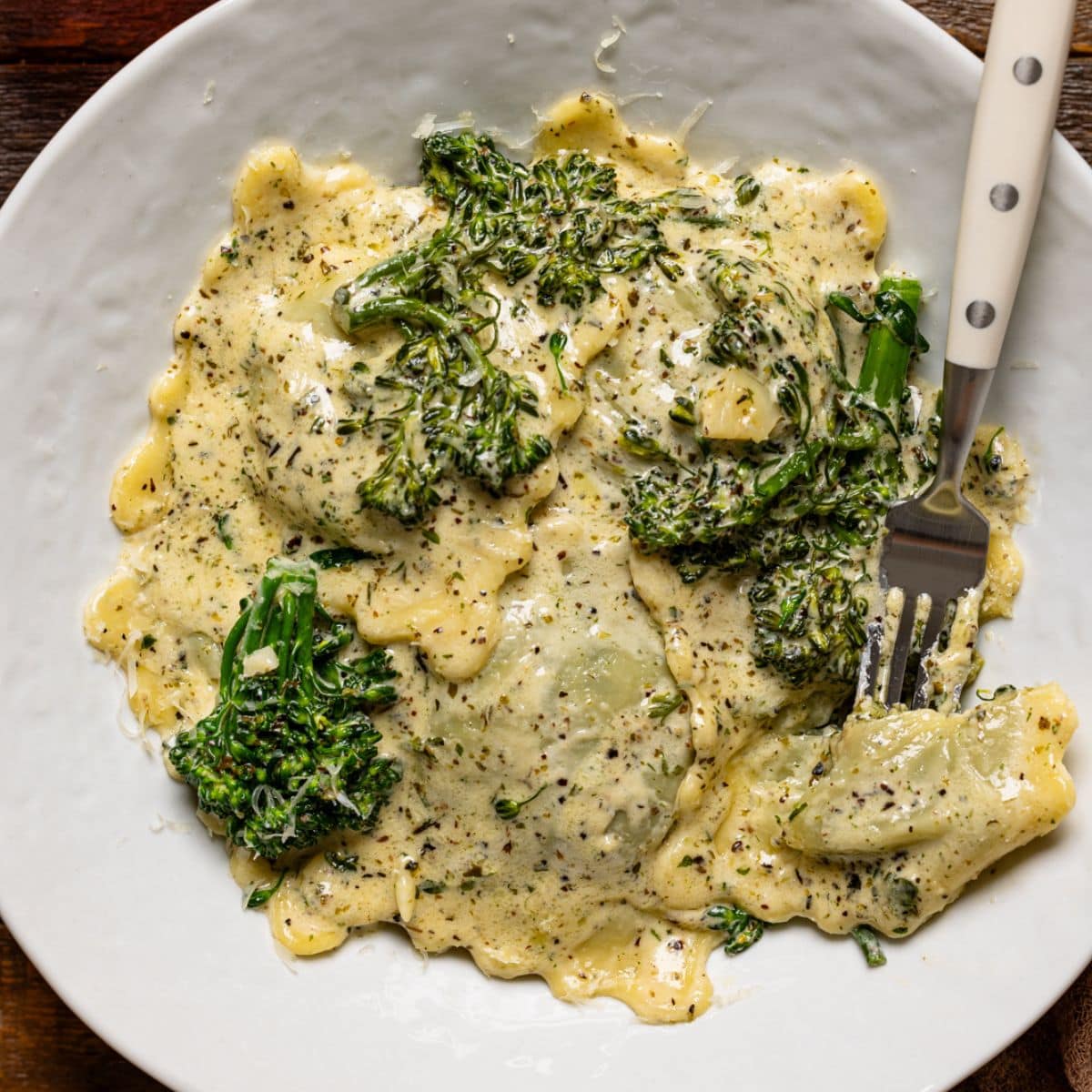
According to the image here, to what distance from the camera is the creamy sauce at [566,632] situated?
9.95 ft

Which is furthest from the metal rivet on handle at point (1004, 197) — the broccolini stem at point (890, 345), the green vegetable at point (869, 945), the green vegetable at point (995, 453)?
the green vegetable at point (869, 945)

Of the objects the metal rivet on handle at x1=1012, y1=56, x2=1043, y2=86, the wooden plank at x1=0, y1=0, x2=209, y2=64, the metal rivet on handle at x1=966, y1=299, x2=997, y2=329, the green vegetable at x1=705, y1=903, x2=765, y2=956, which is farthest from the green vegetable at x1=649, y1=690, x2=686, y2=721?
the wooden plank at x1=0, y1=0, x2=209, y2=64

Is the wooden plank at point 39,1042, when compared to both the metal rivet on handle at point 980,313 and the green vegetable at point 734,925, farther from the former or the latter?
the metal rivet on handle at point 980,313

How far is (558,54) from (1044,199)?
4.41ft

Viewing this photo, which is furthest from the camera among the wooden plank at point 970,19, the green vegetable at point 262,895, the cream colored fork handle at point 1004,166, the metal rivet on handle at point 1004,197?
the wooden plank at point 970,19

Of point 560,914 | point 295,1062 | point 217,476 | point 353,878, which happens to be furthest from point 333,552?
point 295,1062

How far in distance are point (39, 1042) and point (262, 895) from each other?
46.9 inches

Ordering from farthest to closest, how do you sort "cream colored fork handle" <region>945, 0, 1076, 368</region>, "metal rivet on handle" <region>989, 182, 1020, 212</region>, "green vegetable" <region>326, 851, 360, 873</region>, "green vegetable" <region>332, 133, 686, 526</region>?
1. "green vegetable" <region>326, 851, 360, 873</region>
2. "green vegetable" <region>332, 133, 686, 526</region>
3. "metal rivet on handle" <region>989, 182, 1020, 212</region>
4. "cream colored fork handle" <region>945, 0, 1076, 368</region>

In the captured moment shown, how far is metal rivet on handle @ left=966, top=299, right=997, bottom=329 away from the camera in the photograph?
289 cm

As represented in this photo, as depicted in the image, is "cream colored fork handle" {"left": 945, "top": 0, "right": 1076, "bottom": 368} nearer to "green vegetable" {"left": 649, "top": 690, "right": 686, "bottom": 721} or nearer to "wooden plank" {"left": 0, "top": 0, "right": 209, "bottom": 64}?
"green vegetable" {"left": 649, "top": 690, "right": 686, "bottom": 721}

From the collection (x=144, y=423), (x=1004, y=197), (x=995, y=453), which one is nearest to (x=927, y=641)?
(x=995, y=453)

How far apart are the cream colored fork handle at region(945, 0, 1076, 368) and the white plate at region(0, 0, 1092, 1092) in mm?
232

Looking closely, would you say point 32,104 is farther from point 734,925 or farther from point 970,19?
point 734,925

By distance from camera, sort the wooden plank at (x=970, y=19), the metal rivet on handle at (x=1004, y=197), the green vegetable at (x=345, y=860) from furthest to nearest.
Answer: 1. the wooden plank at (x=970, y=19)
2. the green vegetable at (x=345, y=860)
3. the metal rivet on handle at (x=1004, y=197)
